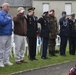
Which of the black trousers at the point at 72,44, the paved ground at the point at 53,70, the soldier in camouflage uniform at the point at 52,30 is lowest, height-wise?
the paved ground at the point at 53,70

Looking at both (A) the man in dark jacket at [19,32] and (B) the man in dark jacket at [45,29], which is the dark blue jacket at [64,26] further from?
(A) the man in dark jacket at [19,32]

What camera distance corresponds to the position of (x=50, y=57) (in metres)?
15.4

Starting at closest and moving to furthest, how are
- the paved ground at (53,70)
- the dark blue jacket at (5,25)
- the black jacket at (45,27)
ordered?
the paved ground at (53,70) → the dark blue jacket at (5,25) → the black jacket at (45,27)

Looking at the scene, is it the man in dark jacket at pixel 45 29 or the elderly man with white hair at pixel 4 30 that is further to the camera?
the man in dark jacket at pixel 45 29

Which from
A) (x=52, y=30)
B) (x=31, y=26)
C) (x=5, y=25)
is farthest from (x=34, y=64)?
(x=52, y=30)

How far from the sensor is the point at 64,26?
52.1ft

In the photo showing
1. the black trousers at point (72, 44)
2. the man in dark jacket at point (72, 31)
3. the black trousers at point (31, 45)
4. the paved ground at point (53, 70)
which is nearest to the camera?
the paved ground at point (53, 70)

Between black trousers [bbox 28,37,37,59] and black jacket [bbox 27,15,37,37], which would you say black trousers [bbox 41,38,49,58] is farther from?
black jacket [bbox 27,15,37,37]

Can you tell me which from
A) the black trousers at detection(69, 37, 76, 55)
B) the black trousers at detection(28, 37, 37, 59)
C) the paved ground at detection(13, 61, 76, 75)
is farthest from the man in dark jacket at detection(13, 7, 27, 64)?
the black trousers at detection(69, 37, 76, 55)

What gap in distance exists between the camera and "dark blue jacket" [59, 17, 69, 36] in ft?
51.9

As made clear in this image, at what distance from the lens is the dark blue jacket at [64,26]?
15.8m

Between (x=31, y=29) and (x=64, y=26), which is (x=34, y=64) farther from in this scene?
(x=64, y=26)

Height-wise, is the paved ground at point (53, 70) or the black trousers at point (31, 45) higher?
the black trousers at point (31, 45)

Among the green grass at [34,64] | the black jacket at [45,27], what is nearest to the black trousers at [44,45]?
the black jacket at [45,27]
